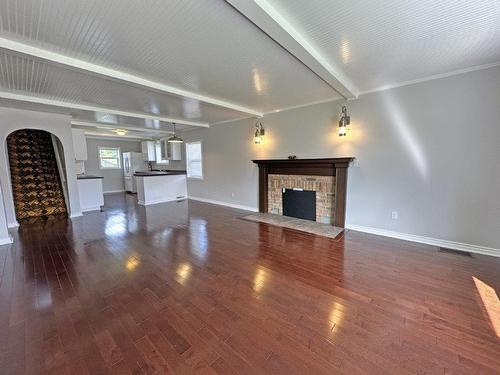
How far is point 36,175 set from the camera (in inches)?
213

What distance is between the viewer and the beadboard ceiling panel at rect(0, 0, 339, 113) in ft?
5.67

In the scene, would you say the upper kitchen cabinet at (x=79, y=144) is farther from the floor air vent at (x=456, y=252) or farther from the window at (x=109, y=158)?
the floor air vent at (x=456, y=252)

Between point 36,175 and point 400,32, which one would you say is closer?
point 400,32

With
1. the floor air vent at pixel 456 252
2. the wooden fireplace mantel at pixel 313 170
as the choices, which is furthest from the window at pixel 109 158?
the floor air vent at pixel 456 252

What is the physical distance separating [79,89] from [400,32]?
454cm

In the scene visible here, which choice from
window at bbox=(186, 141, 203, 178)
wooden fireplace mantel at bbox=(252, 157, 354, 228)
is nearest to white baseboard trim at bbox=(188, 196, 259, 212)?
wooden fireplace mantel at bbox=(252, 157, 354, 228)

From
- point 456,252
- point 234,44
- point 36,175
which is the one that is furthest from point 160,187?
point 456,252

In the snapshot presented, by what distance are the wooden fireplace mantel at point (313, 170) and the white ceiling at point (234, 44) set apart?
1286mm

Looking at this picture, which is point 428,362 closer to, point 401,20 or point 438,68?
point 401,20

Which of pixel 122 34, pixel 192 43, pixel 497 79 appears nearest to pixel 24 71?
pixel 122 34

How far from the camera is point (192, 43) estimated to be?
2.22 m

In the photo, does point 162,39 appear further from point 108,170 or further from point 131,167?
point 108,170

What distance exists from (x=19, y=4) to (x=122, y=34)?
0.70 m

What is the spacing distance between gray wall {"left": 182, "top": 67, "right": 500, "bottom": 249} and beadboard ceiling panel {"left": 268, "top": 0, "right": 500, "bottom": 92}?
0.45 metres
